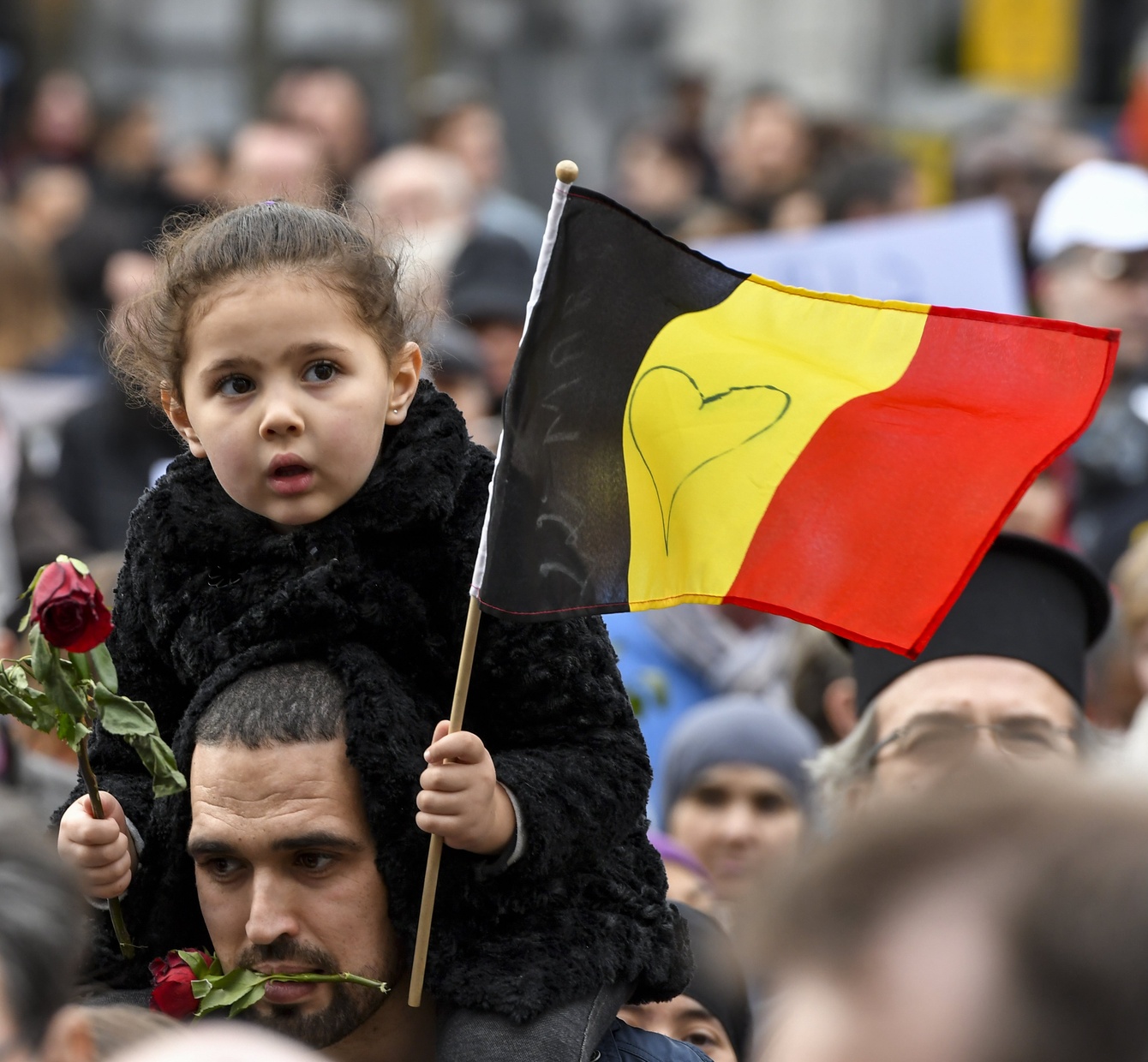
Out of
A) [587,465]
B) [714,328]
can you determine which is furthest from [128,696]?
[714,328]

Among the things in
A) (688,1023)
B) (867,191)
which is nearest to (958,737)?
(688,1023)

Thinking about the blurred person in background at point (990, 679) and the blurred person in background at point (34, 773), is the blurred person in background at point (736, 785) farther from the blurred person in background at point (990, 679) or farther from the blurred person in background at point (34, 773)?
the blurred person in background at point (34, 773)

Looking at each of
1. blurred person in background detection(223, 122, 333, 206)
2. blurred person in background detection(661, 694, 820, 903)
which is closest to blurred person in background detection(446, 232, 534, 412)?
blurred person in background detection(223, 122, 333, 206)

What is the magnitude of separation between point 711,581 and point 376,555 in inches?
21.8

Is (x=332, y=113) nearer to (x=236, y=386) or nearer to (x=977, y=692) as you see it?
(x=977, y=692)

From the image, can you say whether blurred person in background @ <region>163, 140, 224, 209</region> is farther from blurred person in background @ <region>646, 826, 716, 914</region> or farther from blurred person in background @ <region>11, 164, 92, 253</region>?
blurred person in background @ <region>646, 826, 716, 914</region>

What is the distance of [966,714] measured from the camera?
4.41 m

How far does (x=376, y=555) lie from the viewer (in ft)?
10.2

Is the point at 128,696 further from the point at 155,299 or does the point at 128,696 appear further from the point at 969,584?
the point at 969,584

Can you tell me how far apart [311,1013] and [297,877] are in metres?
0.19

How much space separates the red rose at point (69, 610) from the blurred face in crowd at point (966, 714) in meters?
1.94

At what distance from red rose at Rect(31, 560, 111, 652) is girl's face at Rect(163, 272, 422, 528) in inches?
12.7

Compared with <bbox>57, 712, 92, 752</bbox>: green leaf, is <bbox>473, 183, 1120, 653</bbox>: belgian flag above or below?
above

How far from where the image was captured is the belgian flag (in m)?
3.17
